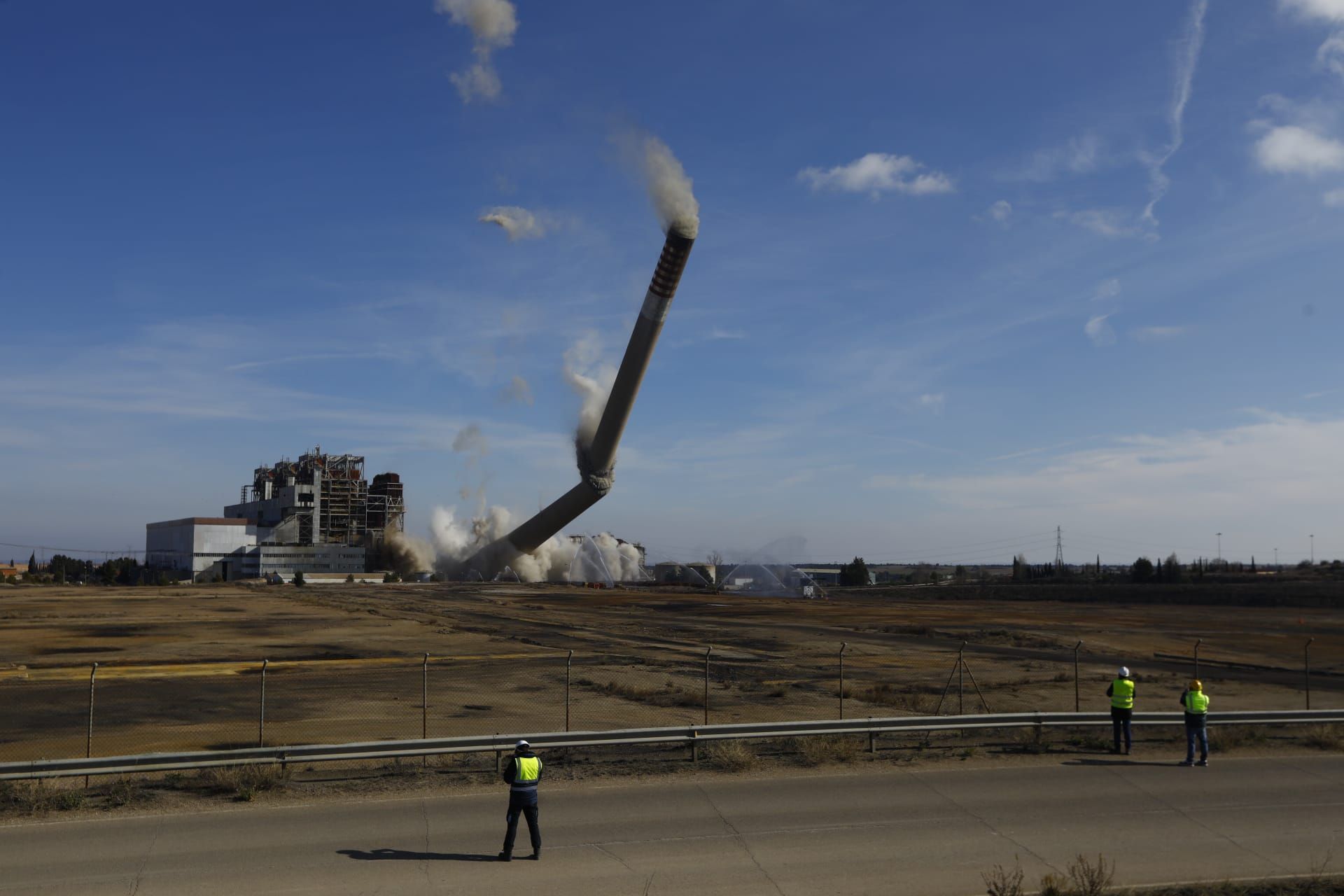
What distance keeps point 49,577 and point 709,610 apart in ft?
320

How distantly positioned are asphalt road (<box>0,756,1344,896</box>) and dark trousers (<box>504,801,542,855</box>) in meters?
0.20

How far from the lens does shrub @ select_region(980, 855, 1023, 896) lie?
32.5 feet

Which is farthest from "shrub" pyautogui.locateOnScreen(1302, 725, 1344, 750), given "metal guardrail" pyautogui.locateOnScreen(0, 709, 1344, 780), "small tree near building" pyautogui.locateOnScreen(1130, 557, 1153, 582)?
"small tree near building" pyautogui.locateOnScreen(1130, 557, 1153, 582)

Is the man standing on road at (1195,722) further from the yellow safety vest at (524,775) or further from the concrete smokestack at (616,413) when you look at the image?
the concrete smokestack at (616,413)

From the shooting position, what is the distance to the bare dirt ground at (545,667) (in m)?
21.5

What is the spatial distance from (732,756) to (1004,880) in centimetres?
715

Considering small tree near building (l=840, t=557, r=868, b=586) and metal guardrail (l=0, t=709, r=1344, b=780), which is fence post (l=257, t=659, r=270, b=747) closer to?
metal guardrail (l=0, t=709, r=1344, b=780)

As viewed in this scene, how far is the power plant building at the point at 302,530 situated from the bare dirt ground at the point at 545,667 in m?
63.1

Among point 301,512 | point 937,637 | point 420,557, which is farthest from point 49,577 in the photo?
point 937,637

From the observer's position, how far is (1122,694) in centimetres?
1753

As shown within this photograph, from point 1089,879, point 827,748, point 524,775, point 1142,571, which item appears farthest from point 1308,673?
point 1142,571

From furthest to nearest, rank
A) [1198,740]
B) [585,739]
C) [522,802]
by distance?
Result: [1198,740]
[585,739]
[522,802]

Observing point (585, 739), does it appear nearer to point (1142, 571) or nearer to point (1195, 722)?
point (1195, 722)

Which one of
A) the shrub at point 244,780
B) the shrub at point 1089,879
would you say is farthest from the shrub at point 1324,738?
the shrub at point 244,780
